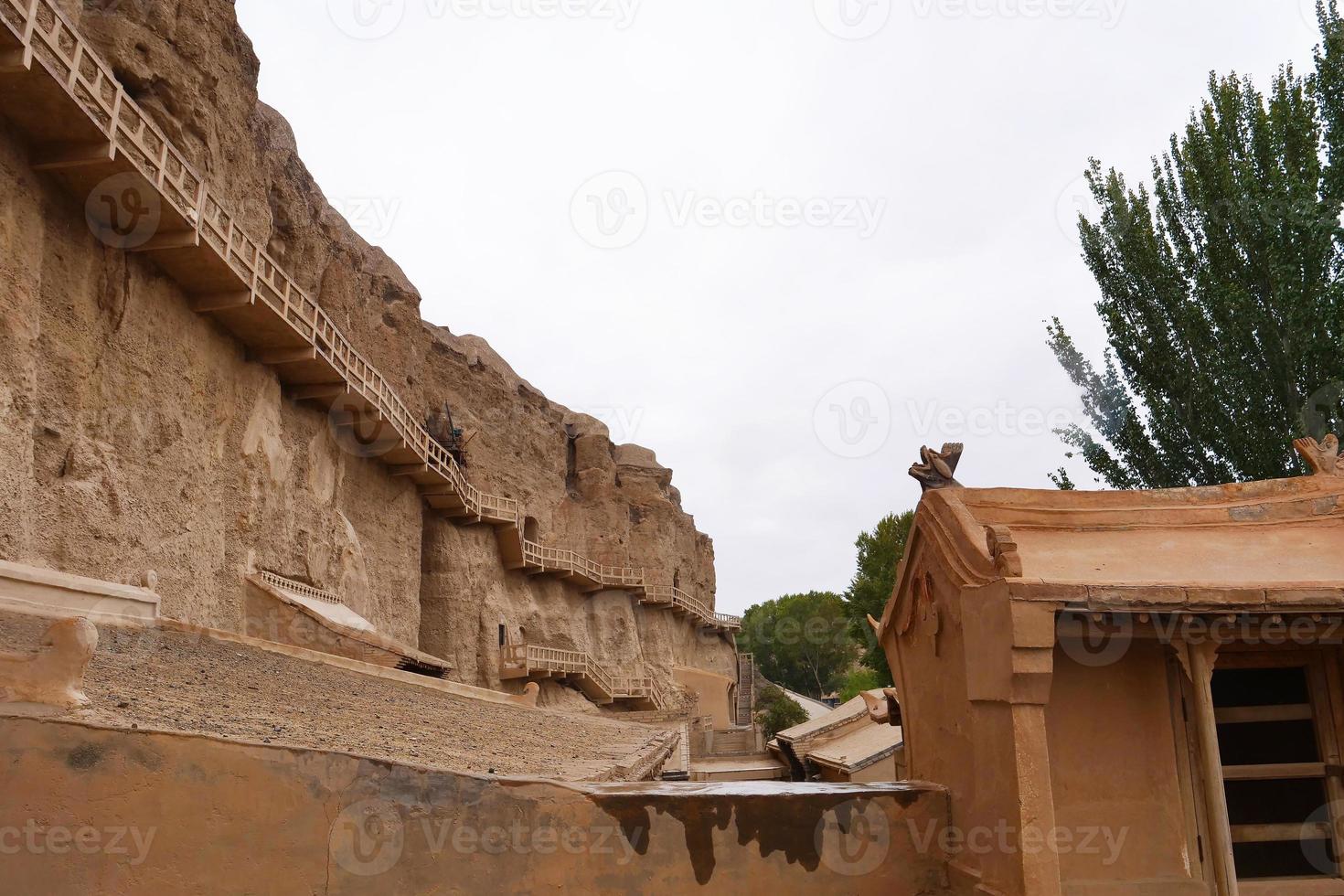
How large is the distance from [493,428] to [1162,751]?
118ft

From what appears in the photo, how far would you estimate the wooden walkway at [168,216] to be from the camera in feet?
36.8

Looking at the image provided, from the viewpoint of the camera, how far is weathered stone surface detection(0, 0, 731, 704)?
12.0m

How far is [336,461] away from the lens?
902 inches

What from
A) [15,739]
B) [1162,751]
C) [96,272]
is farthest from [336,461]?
[1162,751]

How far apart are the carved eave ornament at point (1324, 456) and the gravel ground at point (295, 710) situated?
657 centimetres

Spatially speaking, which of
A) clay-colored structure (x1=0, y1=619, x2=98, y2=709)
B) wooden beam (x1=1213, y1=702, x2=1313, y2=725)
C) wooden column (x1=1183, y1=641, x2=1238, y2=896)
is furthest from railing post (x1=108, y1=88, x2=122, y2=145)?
wooden beam (x1=1213, y1=702, x2=1313, y2=725)

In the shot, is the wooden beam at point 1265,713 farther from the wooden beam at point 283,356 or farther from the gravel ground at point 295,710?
the wooden beam at point 283,356

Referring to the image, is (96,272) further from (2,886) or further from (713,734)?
(713,734)

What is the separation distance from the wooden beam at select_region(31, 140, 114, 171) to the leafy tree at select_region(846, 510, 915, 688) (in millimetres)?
31938

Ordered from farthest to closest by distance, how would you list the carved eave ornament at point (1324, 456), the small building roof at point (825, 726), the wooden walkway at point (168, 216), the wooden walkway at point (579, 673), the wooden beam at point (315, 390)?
the wooden walkway at point (579, 673) < the small building roof at point (825, 726) < the wooden beam at point (315, 390) < the wooden walkway at point (168, 216) < the carved eave ornament at point (1324, 456)

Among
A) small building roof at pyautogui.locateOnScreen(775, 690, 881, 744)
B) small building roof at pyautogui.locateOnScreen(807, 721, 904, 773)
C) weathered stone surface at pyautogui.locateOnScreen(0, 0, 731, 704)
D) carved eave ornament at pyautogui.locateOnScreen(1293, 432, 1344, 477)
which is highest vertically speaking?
weathered stone surface at pyautogui.locateOnScreen(0, 0, 731, 704)

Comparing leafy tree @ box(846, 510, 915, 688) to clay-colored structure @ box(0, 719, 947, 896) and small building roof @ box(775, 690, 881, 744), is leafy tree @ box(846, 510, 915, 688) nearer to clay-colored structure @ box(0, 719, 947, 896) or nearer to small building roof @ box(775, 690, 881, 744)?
small building roof @ box(775, 690, 881, 744)

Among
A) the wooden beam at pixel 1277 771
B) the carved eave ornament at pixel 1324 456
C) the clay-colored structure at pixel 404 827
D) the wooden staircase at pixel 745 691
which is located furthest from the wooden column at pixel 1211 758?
the wooden staircase at pixel 745 691

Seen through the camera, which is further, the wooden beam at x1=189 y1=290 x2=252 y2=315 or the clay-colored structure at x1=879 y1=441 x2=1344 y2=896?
the wooden beam at x1=189 y1=290 x2=252 y2=315
